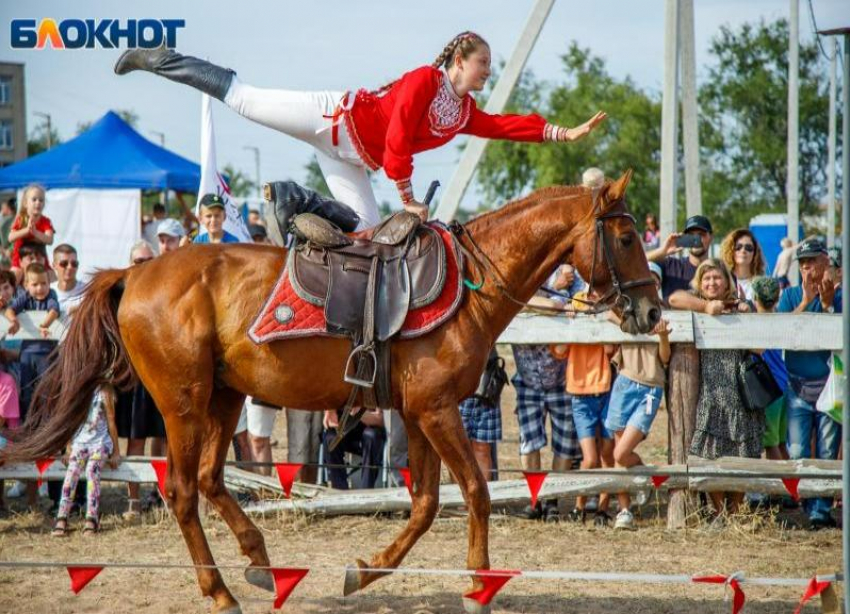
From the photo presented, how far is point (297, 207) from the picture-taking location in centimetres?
577

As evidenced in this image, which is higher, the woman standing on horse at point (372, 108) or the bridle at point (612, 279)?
the woman standing on horse at point (372, 108)

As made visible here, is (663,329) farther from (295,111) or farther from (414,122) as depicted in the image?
(295,111)

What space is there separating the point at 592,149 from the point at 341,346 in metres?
38.2

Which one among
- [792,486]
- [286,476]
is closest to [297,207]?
[286,476]

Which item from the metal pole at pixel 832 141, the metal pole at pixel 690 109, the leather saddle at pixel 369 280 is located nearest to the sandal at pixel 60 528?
the leather saddle at pixel 369 280

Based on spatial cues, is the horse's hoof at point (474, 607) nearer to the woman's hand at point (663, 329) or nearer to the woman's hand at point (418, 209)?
the woman's hand at point (418, 209)

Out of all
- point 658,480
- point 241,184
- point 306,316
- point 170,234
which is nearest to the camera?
point 306,316

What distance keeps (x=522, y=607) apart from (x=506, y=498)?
1.87 metres

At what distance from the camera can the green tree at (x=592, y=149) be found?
136 feet

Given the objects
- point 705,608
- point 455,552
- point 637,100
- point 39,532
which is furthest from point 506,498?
point 637,100

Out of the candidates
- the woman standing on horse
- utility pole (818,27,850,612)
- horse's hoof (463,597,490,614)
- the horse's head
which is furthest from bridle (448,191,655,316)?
horse's hoof (463,597,490,614)

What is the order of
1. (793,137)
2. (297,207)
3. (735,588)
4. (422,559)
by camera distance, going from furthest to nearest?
(793,137) → (422,559) → (297,207) → (735,588)

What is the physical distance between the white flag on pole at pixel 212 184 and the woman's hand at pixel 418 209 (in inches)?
121

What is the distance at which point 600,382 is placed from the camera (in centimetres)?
751
